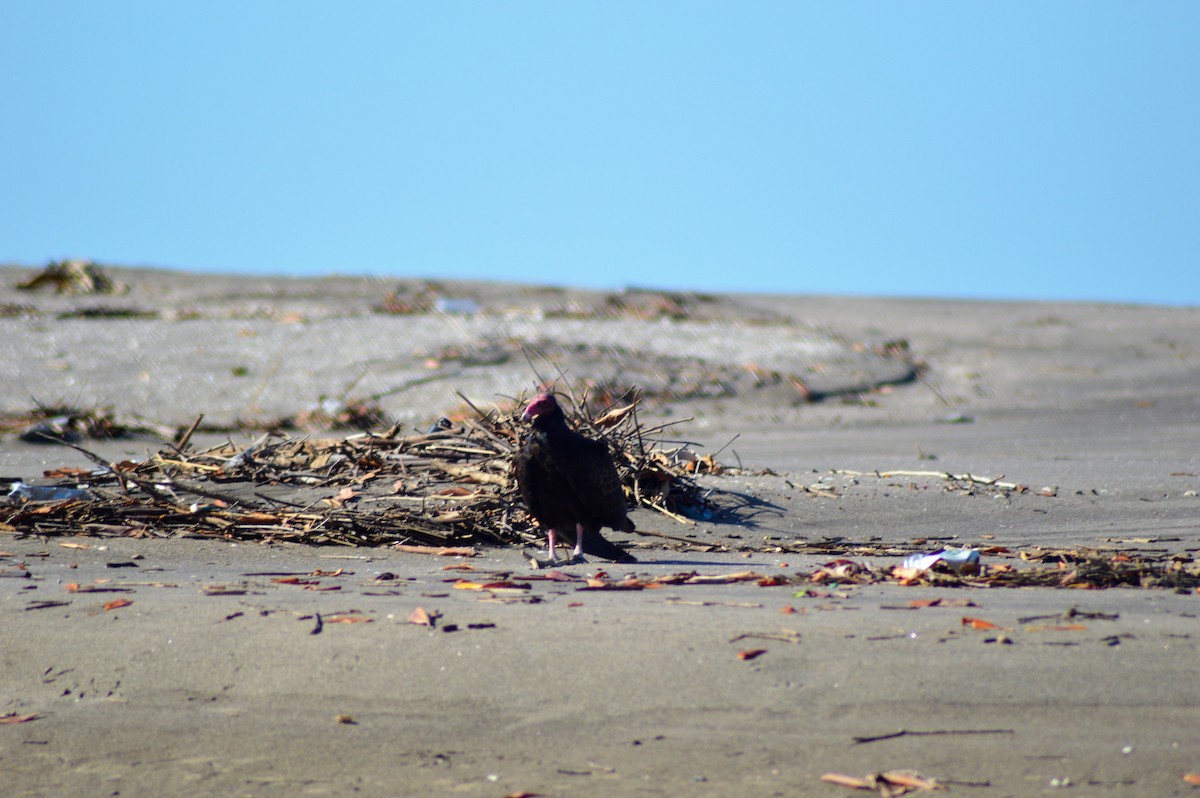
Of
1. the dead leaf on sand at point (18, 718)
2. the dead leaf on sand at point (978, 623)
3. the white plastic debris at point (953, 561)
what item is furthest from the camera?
the white plastic debris at point (953, 561)

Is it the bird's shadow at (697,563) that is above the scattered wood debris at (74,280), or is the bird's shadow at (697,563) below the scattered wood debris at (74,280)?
below

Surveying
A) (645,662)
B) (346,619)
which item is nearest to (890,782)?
(645,662)

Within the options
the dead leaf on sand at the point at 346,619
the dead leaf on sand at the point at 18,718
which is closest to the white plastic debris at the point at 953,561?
the dead leaf on sand at the point at 346,619

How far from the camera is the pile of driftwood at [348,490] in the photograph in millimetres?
6465

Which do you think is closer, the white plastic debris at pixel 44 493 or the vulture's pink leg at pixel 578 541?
the vulture's pink leg at pixel 578 541

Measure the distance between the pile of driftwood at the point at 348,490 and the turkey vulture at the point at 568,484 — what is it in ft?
2.14

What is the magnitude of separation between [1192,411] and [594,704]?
408 inches

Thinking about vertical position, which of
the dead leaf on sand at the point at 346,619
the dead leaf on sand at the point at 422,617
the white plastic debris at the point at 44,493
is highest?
the dead leaf on sand at the point at 422,617

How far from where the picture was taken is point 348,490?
714cm

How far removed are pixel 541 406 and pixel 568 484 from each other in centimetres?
39

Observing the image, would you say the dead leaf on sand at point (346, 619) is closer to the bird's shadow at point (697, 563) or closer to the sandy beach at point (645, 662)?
the sandy beach at point (645, 662)

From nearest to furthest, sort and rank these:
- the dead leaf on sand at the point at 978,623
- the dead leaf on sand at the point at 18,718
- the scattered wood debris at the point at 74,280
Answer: the dead leaf on sand at the point at 18,718 < the dead leaf on sand at the point at 978,623 < the scattered wood debris at the point at 74,280

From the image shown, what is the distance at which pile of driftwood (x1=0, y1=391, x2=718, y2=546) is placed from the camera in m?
6.46

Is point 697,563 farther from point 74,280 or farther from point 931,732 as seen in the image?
point 74,280
